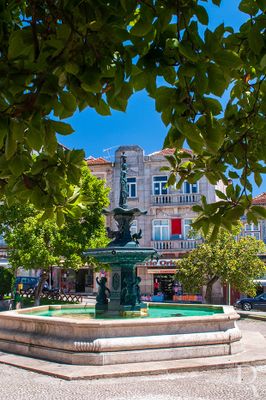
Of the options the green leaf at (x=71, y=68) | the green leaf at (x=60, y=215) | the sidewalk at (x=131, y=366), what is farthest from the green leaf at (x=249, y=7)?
the sidewalk at (x=131, y=366)

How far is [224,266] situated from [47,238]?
32.2 feet

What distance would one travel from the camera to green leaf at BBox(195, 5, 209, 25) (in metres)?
2.05

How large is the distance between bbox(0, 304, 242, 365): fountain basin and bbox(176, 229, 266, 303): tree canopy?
11.6 meters

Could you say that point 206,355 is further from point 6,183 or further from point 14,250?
point 14,250

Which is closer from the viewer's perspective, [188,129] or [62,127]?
[188,129]

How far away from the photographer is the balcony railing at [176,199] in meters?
37.1

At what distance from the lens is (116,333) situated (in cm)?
959

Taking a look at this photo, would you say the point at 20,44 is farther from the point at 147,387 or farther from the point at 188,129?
the point at 147,387

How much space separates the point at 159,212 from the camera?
124 ft

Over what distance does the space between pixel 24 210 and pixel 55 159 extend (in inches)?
946

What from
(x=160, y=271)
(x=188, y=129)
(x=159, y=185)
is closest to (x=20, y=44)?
(x=188, y=129)

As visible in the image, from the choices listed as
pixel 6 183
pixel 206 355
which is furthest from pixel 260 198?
pixel 6 183

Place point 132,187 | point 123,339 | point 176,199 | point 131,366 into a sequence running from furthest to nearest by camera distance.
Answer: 1. point 132,187
2. point 176,199
3. point 123,339
4. point 131,366

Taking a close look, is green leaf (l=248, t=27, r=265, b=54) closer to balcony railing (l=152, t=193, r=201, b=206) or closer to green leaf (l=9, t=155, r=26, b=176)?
green leaf (l=9, t=155, r=26, b=176)
